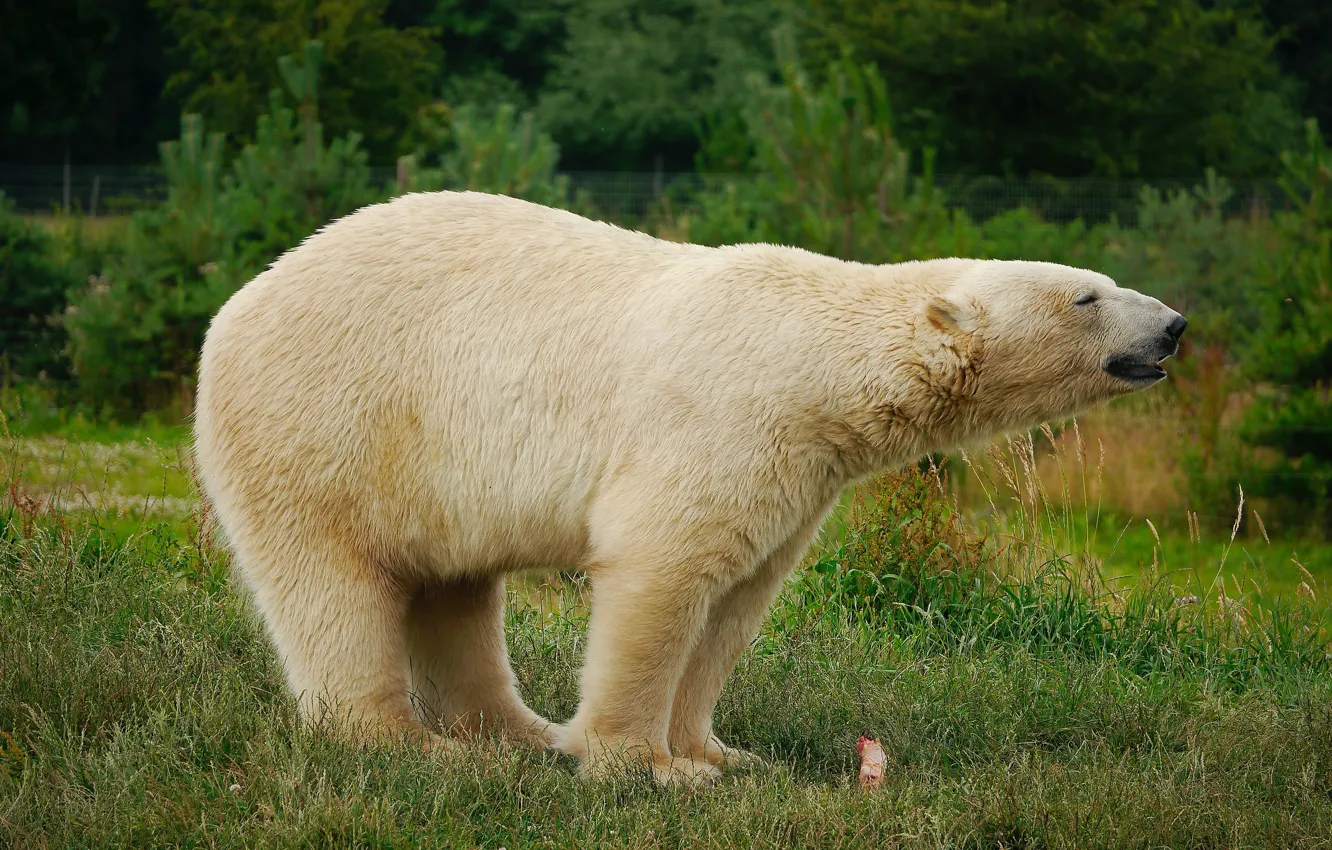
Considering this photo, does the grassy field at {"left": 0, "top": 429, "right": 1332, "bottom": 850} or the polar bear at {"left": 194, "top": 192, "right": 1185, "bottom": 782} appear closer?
the grassy field at {"left": 0, "top": 429, "right": 1332, "bottom": 850}

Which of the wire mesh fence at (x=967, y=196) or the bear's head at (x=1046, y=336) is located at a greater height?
the bear's head at (x=1046, y=336)

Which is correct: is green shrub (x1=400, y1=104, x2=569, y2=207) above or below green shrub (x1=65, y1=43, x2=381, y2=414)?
above

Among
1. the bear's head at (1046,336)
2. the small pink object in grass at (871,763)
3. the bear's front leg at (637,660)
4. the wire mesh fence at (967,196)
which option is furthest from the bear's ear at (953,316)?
the wire mesh fence at (967,196)

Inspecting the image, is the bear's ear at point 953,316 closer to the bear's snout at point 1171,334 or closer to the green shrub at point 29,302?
the bear's snout at point 1171,334

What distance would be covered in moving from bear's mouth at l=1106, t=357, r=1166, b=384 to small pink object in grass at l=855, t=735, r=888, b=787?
1336 mm

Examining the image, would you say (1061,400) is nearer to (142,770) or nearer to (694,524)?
(694,524)

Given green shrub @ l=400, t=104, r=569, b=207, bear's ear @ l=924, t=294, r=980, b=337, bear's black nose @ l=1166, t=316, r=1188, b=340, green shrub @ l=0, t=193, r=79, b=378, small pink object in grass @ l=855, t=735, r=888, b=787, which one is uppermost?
bear's black nose @ l=1166, t=316, r=1188, b=340

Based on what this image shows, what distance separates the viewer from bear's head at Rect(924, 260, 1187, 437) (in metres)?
4.21

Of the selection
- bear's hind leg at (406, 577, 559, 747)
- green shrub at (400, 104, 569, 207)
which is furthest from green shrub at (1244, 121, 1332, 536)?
bear's hind leg at (406, 577, 559, 747)

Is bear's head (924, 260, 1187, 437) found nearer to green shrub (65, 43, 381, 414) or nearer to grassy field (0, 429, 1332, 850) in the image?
grassy field (0, 429, 1332, 850)

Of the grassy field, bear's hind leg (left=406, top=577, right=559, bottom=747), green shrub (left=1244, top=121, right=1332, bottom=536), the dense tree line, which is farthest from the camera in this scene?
the dense tree line

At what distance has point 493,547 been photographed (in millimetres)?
4258

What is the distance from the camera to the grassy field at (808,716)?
3.74 m

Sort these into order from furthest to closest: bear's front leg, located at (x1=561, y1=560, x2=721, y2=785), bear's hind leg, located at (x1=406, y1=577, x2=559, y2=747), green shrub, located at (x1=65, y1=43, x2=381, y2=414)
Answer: green shrub, located at (x1=65, y1=43, x2=381, y2=414) → bear's hind leg, located at (x1=406, y1=577, x2=559, y2=747) → bear's front leg, located at (x1=561, y1=560, x2=721, y2=785)
